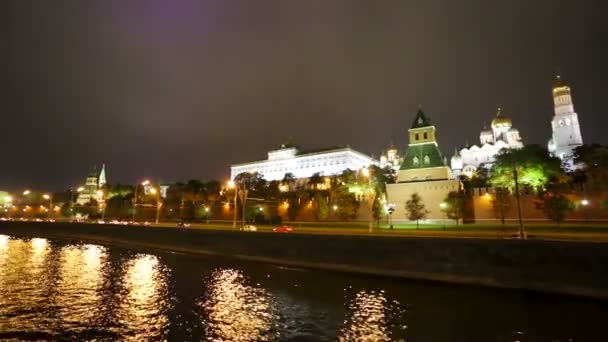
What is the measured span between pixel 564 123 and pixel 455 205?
70.1 metres

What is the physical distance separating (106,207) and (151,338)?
361 ft

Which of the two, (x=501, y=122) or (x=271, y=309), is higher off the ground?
(x=501, y=122)

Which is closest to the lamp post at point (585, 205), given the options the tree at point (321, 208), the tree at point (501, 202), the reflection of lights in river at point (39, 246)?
the tree at point (501, 202)

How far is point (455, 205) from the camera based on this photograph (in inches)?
2077

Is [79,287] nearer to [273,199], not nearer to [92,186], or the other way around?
[273,199]

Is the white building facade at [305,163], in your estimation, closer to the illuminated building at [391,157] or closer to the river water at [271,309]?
the illuminated building at [391,157]

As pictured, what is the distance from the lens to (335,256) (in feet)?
104

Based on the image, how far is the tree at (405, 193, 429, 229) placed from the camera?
5559 centimetres

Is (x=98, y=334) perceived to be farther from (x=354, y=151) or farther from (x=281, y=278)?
(x=354, y=151)

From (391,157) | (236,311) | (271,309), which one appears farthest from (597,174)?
(391,157)

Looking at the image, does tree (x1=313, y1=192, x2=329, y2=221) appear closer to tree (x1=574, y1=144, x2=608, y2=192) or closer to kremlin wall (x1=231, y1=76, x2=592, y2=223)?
kremlin wall (x1=231, y1=76, x2=592, y2=223)

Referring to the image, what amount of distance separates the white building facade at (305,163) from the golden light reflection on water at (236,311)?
107236mm

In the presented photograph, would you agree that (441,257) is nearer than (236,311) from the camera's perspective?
No

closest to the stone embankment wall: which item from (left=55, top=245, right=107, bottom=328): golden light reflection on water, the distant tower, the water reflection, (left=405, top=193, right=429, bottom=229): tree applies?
the water reflection
